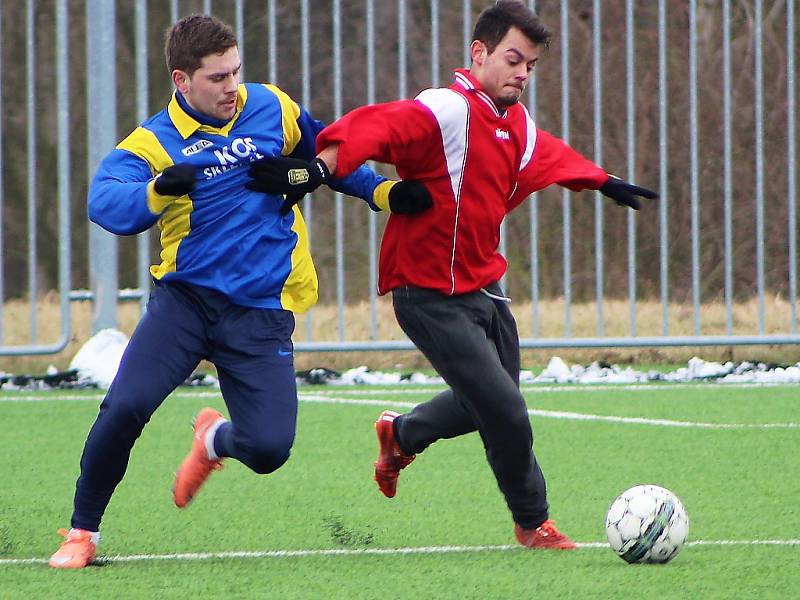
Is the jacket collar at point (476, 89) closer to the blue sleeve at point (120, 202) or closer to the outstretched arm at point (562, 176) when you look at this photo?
the outstretched arm at point (562, 176)

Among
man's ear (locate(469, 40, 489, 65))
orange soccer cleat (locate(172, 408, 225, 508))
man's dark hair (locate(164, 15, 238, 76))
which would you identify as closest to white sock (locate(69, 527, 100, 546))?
orange soccer cleat (locate(172, 408, 225, 508))

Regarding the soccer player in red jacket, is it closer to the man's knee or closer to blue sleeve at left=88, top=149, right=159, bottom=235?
blue sleeve at left=88, top=149, right=159, bottom=235

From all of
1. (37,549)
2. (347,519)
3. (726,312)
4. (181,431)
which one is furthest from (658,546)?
(726,312)

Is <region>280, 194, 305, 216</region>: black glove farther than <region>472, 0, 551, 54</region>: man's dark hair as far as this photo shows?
No

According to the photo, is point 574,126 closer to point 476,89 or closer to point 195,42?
point 476,89

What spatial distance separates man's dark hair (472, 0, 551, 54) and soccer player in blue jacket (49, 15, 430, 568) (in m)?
0.49

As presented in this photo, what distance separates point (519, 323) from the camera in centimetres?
905

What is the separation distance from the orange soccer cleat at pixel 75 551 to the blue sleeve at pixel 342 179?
1.22 m

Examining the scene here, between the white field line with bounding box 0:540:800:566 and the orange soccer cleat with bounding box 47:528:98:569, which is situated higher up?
the orange soccer cleat with bounding box 47:528:98:569

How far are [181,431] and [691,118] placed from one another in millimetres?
3332

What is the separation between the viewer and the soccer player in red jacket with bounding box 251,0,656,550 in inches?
183

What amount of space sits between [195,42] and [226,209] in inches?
17.8

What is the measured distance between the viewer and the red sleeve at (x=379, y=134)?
4.53 m

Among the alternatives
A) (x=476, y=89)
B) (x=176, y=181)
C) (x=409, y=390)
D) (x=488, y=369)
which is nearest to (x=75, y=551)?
(x=176, y=181)
